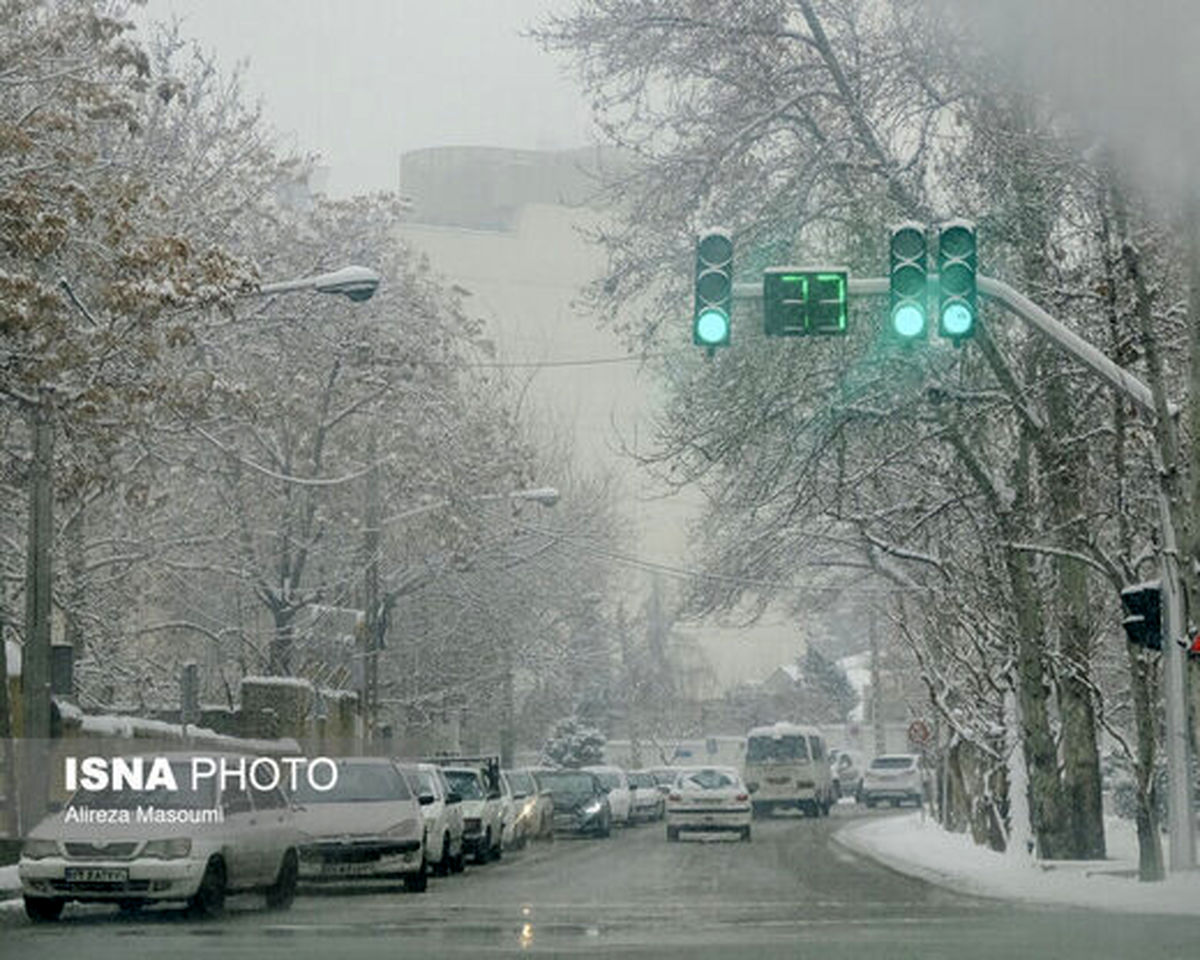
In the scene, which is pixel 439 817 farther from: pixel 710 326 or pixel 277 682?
pixel 710 326

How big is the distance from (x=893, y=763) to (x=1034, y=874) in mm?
44451

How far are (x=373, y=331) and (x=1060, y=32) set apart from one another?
24296 mm

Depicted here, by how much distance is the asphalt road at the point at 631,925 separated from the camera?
52.2ft

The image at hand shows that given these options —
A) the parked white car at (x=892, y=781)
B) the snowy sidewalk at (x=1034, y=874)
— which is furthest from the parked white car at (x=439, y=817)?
the parked white car at (x=892, y=781)

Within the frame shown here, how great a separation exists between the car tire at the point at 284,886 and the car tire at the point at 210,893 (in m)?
1.46

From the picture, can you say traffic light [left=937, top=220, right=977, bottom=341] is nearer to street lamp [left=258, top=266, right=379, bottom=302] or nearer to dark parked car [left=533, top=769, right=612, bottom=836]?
street lamp [left=258, top=266, right=379, bottom=302]

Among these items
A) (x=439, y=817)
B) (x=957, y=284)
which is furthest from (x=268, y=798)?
(x=957, y=284)

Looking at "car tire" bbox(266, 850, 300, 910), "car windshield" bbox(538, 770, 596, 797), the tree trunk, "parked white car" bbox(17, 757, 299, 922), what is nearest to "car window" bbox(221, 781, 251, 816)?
"parked white car" bbox(17, 757, 299, 922)

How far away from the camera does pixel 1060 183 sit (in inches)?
914

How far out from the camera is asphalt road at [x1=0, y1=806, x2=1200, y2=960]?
15.9 meters

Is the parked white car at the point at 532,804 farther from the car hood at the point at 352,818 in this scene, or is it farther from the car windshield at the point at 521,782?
the car hood at the point at 352,818

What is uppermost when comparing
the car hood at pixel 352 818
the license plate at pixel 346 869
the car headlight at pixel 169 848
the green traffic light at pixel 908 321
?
the green traffic light at pixel 908 321

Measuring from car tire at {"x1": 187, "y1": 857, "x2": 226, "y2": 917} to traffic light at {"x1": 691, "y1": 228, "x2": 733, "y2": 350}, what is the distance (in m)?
6.64

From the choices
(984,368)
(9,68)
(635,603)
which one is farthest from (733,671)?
(9,68)
